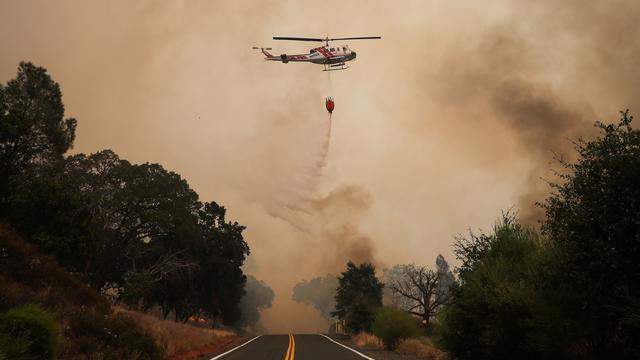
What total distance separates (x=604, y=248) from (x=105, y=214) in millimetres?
45723

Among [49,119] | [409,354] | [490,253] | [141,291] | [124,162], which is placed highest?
[49,119]

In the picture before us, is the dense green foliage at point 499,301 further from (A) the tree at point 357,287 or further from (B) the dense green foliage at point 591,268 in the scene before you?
(A) the tree at point 357,287

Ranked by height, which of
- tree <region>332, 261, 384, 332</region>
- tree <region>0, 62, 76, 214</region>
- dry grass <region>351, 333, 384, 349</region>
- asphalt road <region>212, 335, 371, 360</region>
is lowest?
asphalt road <region>212, 335, 371, 360</region>

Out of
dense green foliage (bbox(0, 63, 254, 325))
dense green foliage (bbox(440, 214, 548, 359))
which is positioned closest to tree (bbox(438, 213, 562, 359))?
dense green foliage (bbox(440, 214, 548, 359))

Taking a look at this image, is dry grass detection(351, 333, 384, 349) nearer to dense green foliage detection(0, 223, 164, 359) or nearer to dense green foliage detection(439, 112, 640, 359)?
dense green foliage detection(0, 223, 164, 359)

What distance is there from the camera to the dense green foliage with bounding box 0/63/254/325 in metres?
34.6

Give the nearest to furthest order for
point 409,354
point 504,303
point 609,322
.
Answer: point 609,322
point 504,303
point 409,354

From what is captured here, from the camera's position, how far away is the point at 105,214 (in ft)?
152

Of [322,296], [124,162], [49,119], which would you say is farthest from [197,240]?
[322,296]

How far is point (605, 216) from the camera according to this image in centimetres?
883

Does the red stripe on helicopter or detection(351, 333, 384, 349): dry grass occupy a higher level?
the red stripe on helicopter

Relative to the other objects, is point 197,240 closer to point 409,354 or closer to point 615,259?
point 409,354

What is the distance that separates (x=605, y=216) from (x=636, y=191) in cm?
70

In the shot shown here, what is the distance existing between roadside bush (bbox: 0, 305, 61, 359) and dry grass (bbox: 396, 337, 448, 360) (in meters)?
14.4
